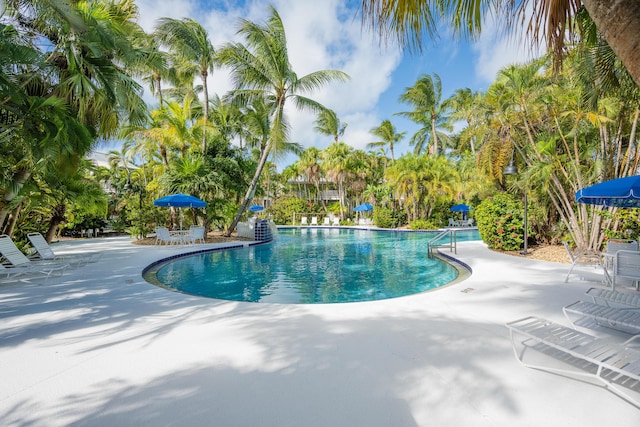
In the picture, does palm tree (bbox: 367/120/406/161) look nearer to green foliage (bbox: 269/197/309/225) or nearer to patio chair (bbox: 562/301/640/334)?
green foliage (bbox: 269/197/309/225)

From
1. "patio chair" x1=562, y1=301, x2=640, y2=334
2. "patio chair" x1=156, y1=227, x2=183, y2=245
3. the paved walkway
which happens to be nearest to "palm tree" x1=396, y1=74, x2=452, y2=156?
"patio chair" x1=156, y1=227, x2=183, y2=245

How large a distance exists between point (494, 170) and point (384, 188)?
58.4 ft

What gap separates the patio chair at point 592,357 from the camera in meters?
2.21

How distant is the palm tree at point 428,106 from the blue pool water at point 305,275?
21.6m

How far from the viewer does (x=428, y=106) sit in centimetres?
3036

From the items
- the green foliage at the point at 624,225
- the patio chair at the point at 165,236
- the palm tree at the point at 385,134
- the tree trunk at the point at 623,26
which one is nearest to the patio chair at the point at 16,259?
the patio chair at the point at 165,236

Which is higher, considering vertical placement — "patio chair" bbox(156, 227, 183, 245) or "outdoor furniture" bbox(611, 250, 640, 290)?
"patio chair" bbox(156, 227, 183, 245)

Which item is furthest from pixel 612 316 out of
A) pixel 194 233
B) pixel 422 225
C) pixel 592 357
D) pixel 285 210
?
pixel 285 210

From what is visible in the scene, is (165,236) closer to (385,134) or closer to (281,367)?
(281,367)

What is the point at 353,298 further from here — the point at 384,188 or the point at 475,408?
the point at 384,188

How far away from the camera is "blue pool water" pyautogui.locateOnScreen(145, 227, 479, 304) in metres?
6.38

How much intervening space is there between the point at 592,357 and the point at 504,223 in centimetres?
925

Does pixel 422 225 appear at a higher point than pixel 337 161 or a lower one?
lower

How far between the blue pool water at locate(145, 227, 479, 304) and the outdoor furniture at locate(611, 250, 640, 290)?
305 centimetres
